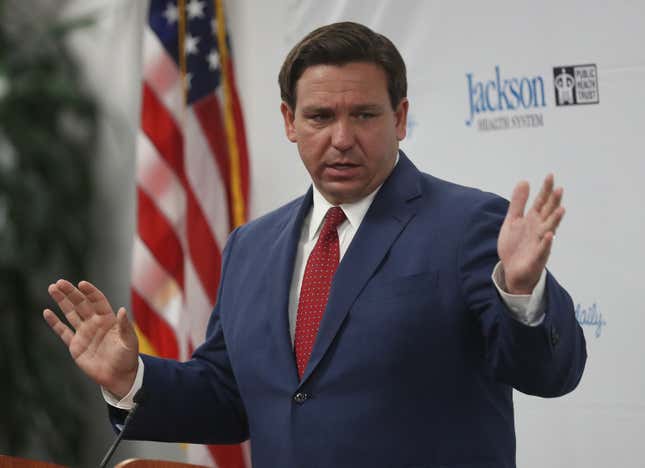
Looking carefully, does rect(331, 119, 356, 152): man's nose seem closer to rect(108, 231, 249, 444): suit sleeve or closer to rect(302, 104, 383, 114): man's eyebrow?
rect(302, 104, 383, 114): man's eyebrow

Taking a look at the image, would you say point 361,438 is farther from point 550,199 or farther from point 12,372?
point 12,372

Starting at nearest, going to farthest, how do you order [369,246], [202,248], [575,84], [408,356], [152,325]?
[408,356] → [369,246] → [575,84] → [202,248] → [152,325]

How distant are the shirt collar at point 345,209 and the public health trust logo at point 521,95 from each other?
1.03m

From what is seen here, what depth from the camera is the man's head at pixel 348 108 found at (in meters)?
1.97

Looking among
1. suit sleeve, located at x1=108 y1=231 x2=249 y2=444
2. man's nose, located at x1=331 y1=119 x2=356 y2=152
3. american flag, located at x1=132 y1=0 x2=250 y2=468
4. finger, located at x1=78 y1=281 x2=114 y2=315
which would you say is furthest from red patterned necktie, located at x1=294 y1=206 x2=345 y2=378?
american flag, located at x1=132 y1=0 x2=250 y2=468

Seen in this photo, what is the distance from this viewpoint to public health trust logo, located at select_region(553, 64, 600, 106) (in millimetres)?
2868

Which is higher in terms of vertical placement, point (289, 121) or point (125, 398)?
point (289, 121)

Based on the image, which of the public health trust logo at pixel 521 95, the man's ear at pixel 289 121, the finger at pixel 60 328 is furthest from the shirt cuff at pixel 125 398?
the public health trust logo at pixel 521 95

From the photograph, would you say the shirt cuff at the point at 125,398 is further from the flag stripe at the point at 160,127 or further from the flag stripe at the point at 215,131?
the flag stripe at the point at 160,127

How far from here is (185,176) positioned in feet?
12.5

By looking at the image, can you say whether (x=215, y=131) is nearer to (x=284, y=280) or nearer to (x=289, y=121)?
(x=289, y=121)

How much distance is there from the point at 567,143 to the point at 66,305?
5.16 feet

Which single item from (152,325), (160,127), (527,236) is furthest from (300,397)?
(160,127)

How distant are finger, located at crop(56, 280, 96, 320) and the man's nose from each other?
0.58 m
